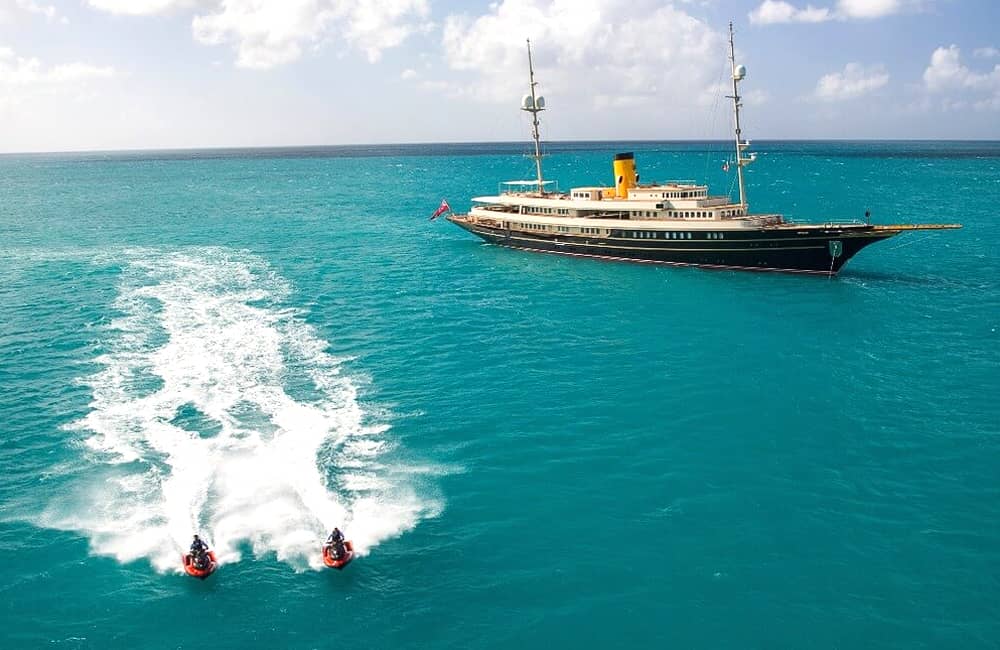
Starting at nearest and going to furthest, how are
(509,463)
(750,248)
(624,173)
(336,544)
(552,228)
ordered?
(336,544), (509,463), (750,248), (624,173), (552,228)

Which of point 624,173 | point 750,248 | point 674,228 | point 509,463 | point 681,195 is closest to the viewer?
point 509,463

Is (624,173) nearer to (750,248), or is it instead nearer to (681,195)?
(681,195)

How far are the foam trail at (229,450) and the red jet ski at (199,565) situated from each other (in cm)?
99

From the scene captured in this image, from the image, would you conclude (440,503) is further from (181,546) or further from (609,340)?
(609,340)

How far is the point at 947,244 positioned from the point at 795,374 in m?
61.7

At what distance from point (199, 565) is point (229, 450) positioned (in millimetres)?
11027

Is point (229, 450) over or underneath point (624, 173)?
underneath

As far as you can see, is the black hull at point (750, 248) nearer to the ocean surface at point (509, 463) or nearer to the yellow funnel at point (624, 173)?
the ocean surface at point (509, 463)

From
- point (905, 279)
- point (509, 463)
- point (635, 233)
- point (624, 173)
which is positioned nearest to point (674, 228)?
point (635, 233)

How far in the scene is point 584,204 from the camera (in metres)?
87.1

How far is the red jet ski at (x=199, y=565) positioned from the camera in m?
27.4

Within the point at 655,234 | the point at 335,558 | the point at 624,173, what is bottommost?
the point at 335,558

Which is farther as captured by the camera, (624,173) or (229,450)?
(624,173)

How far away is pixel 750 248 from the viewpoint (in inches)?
2968
